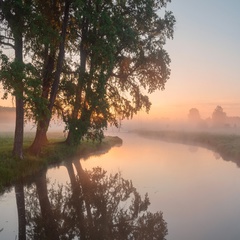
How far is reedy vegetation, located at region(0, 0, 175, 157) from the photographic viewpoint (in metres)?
19.0

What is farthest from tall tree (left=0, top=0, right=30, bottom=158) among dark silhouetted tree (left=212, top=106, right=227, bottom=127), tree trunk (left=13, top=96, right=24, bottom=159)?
dark silhouetted tree (left=212, top=106, right=227, bottom=127)

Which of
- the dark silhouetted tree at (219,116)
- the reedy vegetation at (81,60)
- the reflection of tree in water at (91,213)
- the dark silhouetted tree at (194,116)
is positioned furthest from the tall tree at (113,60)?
the dark silhouetted tree at (194,116)

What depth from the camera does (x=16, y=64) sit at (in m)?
17.5

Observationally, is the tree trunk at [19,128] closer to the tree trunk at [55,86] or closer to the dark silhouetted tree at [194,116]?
the tree trunk at [55,86]

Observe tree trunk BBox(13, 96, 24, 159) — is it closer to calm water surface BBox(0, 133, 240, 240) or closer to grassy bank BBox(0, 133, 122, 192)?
grassy bank BBox(0, 133, 122, 192)

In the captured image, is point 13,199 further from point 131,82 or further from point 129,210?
point 131,82

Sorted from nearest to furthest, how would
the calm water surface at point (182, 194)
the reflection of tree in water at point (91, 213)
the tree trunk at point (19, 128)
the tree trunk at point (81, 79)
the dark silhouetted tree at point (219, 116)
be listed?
1. the reflection of tree in water at point (91, 213)
2. the calm water surface at point (182, 194)
3. the tree trunk at point (19, 128)
4. the tree trunk at point (81, 79)
5. the dark silhouetted tree at point (219, 116)

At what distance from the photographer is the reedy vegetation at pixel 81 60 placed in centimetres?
1903

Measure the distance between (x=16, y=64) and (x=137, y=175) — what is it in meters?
11.0

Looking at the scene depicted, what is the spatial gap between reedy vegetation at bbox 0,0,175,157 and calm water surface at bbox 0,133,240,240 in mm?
4692

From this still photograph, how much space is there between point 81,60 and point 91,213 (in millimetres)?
17998

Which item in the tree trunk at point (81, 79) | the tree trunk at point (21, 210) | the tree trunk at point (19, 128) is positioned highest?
the tree trunk at point (81, 79)

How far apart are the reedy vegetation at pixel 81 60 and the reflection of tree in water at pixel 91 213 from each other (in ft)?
18.1

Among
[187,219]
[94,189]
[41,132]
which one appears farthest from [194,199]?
[41,132]
